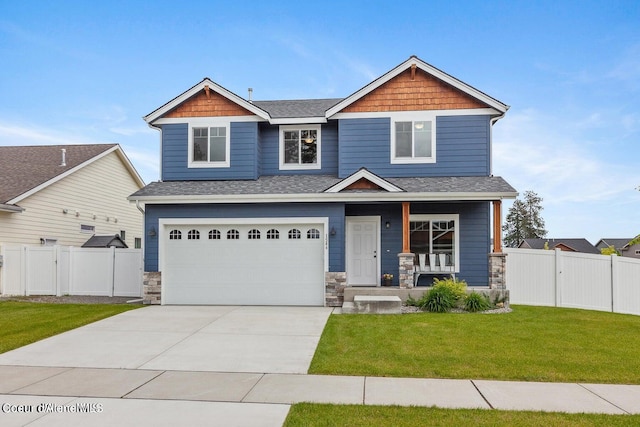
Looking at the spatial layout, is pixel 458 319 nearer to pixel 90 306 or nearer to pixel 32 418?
pixel 32 418

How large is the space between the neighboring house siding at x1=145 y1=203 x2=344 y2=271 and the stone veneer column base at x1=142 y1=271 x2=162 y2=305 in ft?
0.57

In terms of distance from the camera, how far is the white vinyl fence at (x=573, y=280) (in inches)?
A: 512

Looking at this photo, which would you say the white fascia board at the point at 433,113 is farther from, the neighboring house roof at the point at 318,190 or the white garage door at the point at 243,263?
the white garage door at the point at 243,263

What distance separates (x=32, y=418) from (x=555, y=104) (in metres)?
19.5

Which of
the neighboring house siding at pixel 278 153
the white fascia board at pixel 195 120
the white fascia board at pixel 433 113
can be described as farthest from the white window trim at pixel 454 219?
the white fascia board at pixel 195 120

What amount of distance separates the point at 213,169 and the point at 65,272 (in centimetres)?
633

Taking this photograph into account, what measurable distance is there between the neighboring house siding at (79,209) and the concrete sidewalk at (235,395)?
11.6m

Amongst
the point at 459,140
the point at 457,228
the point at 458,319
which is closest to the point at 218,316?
the point at 458,319

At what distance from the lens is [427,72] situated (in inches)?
565

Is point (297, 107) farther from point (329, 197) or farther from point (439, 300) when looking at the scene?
point (439, 300)

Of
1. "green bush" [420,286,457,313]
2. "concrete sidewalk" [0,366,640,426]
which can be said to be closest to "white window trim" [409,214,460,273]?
"green bush" [420,286,457,313]

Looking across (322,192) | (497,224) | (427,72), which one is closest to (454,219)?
(497,224)

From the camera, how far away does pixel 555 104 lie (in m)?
18.5

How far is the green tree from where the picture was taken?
5628cm
